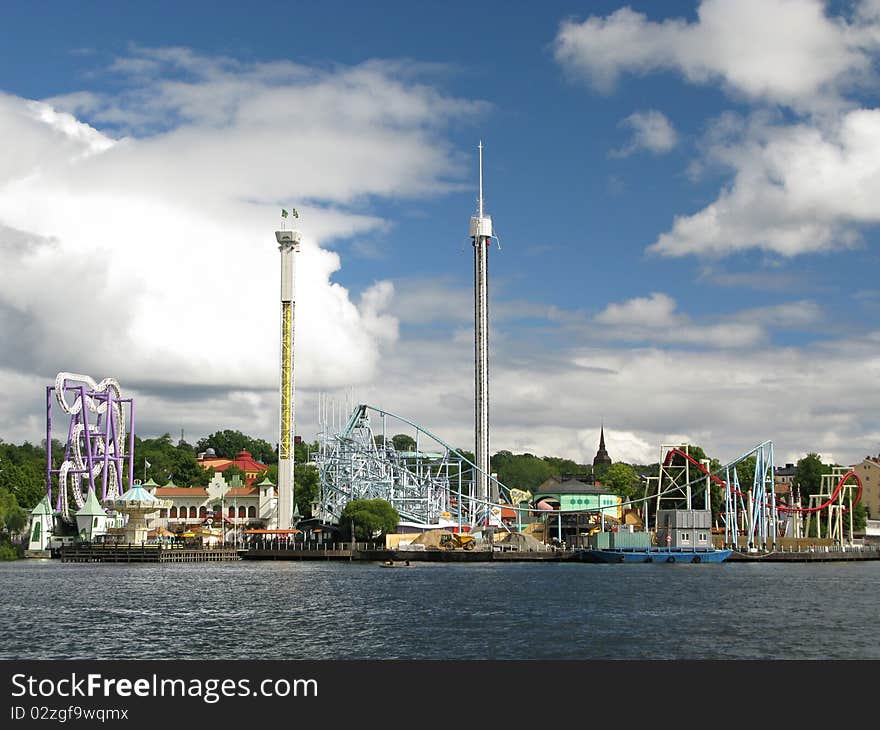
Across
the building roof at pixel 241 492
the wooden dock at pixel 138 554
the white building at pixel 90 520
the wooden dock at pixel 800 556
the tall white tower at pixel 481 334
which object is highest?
the tall white tower at pixel 481 334

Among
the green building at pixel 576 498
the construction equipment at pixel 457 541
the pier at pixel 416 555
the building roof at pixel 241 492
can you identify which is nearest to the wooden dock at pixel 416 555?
the pier at pixel 416 555

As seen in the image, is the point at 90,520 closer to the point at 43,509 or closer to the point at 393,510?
the point at 43,509

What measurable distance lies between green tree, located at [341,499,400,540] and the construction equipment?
22.8 ft

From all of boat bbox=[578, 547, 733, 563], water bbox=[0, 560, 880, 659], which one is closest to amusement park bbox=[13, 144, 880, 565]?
boat bbox=[578, 547, 733, 563]

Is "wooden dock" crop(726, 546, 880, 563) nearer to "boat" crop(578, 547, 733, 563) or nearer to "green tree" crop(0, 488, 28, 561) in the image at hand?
"boat" crop(578, 547, 733, 563)

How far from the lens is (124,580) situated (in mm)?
94438

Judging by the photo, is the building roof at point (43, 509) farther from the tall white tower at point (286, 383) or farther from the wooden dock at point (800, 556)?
the wooden dock at point (800, 556)

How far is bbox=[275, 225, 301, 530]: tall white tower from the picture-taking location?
157125 mm

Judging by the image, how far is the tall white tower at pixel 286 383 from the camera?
157 meters

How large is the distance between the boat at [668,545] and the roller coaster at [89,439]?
6871 centimetres
